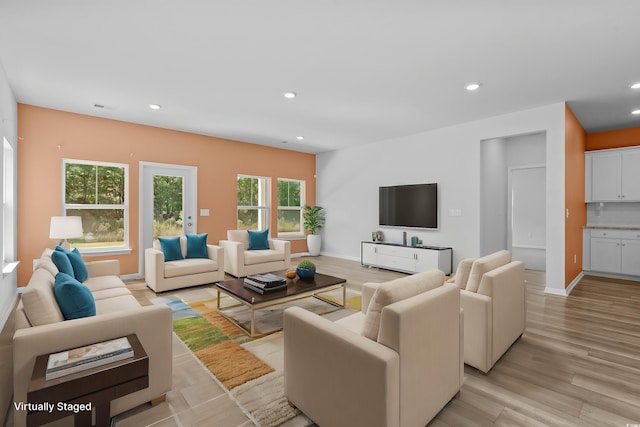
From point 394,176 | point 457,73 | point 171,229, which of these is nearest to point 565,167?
point 457,73

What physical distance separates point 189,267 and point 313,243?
361cm

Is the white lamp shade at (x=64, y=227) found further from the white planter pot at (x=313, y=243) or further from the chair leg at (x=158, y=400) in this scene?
the white planter pot at (x=313, y=243)

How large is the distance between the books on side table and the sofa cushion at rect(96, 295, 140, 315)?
0.98 m

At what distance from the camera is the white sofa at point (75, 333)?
1.54 m

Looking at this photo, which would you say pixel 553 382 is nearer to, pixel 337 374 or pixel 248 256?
pixel 337 374

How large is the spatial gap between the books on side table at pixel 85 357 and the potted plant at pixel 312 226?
6.13 meters

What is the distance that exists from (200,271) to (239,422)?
126 inches

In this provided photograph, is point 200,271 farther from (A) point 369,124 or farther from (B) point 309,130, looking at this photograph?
(A) point 369,124

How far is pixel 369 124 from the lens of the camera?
213 inches

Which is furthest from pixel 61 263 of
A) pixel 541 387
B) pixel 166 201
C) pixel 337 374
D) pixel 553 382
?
pixel 553 382

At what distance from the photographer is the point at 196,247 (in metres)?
5.02

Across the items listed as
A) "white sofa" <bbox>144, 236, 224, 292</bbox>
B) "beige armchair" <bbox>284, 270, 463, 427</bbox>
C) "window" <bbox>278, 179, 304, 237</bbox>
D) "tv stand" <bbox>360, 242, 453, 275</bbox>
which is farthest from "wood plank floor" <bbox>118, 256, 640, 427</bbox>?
"window" <bbox>278, 179, 304, 237</bbox>

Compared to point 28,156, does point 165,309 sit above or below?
below

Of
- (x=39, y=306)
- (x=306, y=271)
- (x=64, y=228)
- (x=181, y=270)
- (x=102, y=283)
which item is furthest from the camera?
(x=181, y=270)
